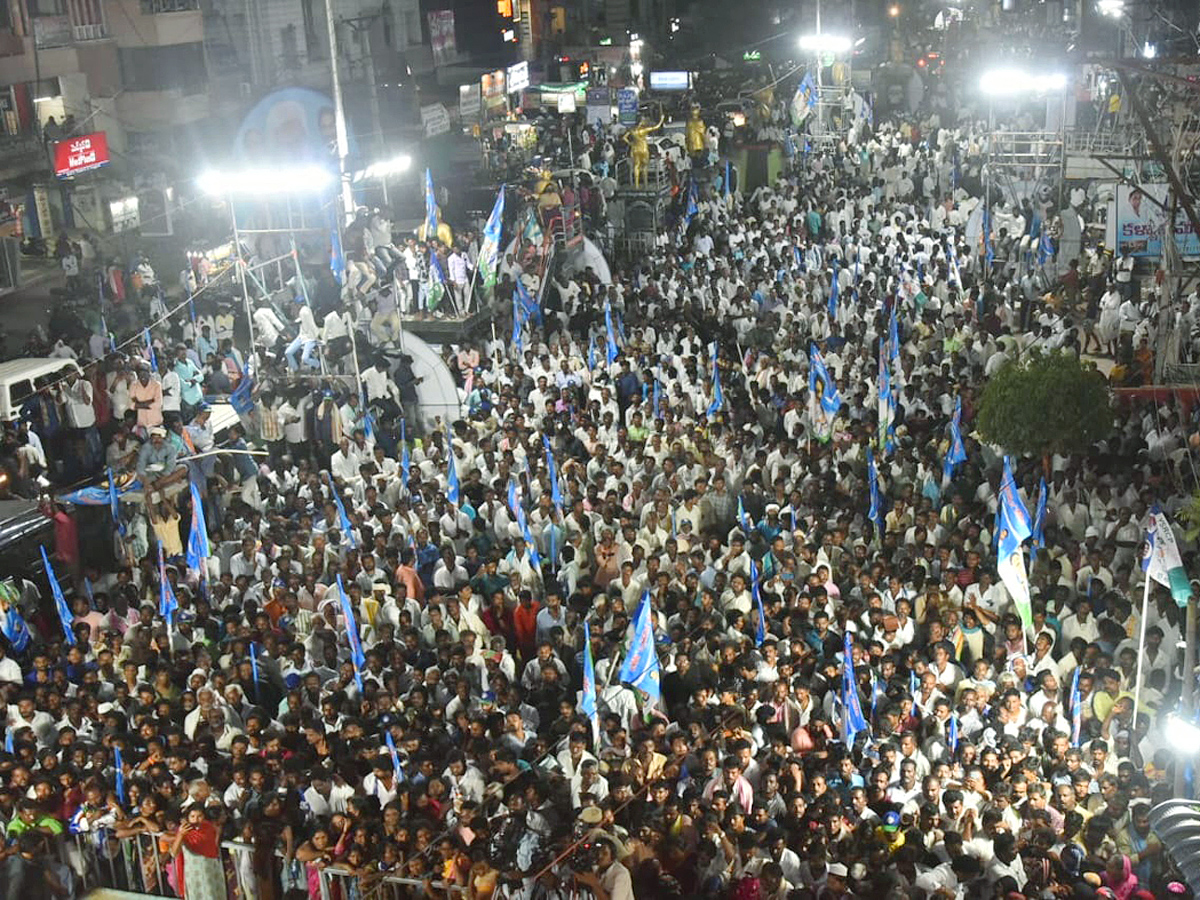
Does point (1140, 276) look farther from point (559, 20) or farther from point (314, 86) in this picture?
point (559, 20)

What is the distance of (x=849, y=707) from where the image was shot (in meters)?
9.23

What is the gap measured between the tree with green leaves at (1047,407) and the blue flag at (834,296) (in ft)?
18.0

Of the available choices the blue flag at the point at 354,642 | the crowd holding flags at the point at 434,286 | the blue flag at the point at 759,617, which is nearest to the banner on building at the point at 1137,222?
the crowd holding flags at the point at 434,286

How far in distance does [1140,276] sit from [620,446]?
8589 mm


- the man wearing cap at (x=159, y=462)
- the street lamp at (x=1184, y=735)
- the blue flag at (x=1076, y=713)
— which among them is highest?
the street lamp at (x=1184, y=735)

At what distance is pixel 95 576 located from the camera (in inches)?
511

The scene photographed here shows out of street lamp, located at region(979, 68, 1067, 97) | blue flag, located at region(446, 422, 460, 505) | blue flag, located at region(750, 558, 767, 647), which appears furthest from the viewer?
street lamp, located at region(979, 68, 1067, 97)

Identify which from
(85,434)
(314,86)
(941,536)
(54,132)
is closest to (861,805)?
(941,536)

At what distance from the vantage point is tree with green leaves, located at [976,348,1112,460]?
12.9 m

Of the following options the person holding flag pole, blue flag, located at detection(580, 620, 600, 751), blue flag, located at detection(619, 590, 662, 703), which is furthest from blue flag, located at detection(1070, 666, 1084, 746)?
blue flag, located at detection(580, 620, 600, 751)

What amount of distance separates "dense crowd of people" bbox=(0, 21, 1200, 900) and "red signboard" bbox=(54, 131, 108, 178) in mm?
10972

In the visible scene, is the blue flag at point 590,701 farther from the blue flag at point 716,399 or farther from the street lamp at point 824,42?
the street lamp at point 824,42

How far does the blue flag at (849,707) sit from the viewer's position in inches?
362

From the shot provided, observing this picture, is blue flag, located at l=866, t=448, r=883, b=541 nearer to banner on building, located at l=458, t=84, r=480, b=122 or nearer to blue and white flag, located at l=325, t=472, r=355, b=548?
blue and white flag, located at l=325, t=472, r=355, b=548
